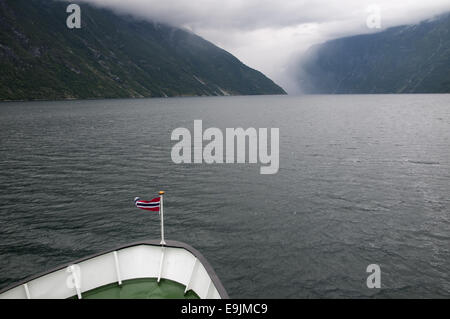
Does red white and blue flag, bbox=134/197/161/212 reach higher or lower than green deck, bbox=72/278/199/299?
higher

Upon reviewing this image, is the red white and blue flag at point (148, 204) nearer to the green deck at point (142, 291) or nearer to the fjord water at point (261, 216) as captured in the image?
the green deck at point (142, 291)

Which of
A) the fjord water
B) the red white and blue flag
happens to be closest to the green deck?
the red white and blue flag

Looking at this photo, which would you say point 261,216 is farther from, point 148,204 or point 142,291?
point 142,291

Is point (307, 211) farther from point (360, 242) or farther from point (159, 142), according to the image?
point (159, 142)

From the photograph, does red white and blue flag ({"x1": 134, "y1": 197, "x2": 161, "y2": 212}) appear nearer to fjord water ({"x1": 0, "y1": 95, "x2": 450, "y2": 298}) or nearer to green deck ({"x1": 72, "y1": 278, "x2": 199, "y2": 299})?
green deck ({"x1": 72, "y1": 278, "x2": 199, "y2": 299})

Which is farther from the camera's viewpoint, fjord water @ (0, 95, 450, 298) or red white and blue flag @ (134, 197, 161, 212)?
fjord water @ (0, 95, 450, 298)

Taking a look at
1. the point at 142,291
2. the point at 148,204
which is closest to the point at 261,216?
the point at 148,204

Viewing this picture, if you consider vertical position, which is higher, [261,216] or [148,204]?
[148,204]

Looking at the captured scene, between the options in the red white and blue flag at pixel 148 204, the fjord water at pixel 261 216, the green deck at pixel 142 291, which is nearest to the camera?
the green deck at pixel 142 291

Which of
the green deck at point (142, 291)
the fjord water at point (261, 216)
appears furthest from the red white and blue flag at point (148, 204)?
the fjord water at point (261, 216)
